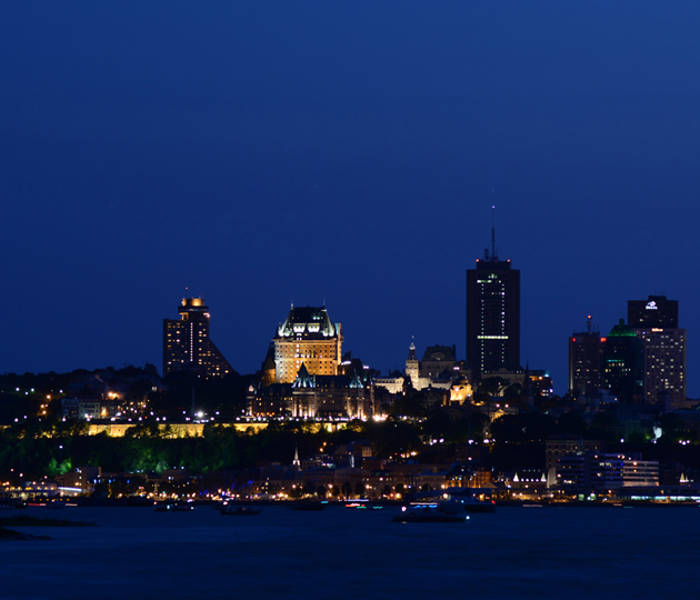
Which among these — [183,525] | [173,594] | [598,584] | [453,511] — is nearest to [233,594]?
[173,594]

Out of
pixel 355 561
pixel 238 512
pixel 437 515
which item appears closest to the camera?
pixel 355 561

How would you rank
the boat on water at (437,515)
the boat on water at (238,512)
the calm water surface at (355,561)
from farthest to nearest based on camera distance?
the boat on water at (238,512) → the boat on water at (437,515) → the calm water surface at (355,561)

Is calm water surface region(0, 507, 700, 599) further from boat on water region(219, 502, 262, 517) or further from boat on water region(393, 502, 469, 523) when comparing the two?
boat on water region(219, 502, 262, 517)

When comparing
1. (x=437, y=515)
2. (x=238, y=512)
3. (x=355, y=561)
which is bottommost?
(x=355, y=561)

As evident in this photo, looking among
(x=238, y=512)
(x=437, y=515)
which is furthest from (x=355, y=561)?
(x=238, y=512)

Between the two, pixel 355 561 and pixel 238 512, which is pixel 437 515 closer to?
pixel 238 512

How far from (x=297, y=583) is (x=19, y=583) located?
14.8 metres

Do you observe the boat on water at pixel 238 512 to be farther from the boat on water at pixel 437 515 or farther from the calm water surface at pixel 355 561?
the calm water surface at pixel 355 561

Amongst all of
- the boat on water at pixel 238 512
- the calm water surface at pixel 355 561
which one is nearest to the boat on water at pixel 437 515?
the calm water surface at pixel 355 561

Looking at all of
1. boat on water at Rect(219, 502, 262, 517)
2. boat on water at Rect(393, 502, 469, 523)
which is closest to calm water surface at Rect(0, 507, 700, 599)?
boat on water at Rect(393, 502, 469, 523)

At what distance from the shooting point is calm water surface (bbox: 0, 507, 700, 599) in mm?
102938

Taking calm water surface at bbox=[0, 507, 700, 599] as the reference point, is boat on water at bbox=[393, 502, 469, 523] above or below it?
above

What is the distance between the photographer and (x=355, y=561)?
12156cm

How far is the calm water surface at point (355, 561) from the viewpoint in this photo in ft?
338
